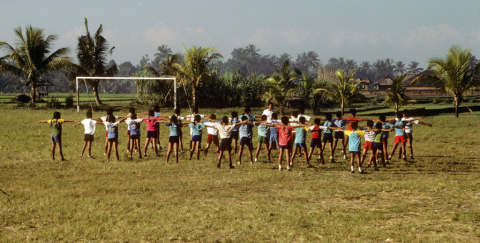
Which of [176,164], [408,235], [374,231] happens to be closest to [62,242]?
[374,231]

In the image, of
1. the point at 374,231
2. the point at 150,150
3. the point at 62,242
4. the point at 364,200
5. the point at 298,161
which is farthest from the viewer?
the point at 150,150

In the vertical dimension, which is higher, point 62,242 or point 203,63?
point 203,63

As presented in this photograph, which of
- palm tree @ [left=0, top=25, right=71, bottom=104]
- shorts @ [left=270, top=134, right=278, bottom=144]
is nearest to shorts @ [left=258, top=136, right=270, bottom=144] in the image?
shorts @ [left=270, top=134, right=278, bottom=144]

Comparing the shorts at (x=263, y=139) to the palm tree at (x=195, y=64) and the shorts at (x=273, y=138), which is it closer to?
the shorts at (x=273, y=138)

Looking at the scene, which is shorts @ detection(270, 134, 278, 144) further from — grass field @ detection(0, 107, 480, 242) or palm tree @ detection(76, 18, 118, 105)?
palm tree @ detection(76, 18, 118, 105)

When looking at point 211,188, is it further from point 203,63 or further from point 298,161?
point 203,63

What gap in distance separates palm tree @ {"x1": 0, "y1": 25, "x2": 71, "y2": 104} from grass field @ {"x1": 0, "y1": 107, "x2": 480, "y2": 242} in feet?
78.2

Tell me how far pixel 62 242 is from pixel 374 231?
512 centimetres

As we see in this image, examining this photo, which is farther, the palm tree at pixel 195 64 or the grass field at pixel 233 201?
the palm tree at pixel 195 64

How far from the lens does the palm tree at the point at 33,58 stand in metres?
36.6

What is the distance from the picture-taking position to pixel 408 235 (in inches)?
284

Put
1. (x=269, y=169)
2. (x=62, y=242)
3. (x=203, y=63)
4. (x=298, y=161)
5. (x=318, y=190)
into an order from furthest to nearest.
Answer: (x=203, y=63) → (x=298, y=161) → (x=269, y=169) → (x=318, y=190) → (x=62, y=242)

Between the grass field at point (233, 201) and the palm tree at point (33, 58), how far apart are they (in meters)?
23.8

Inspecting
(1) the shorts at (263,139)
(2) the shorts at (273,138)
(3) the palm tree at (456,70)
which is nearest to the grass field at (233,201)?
(1) the shorts at (263,139)
